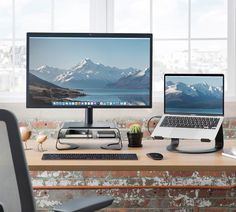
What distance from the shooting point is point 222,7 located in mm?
3344

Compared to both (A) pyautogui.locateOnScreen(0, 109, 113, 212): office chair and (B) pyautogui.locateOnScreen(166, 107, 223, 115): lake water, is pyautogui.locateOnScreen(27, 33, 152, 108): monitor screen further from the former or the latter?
(A) pyautogui.locateOnScreen(0, 109, 113, 212): office chair

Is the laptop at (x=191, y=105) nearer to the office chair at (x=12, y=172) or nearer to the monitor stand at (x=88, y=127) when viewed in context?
the monitor stand at (x=88, y=127)

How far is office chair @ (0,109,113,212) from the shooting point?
1.60 meters

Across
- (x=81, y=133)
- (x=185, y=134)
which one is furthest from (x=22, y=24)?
(x=185, y=134)

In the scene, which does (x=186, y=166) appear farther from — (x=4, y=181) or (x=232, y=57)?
(x=232, y=57)

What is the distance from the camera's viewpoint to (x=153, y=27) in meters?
3.37

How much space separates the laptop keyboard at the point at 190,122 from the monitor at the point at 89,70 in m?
0.15

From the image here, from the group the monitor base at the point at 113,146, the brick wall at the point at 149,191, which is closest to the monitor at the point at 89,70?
the monitor base at the point at 113,146

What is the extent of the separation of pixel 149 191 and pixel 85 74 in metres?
1.01

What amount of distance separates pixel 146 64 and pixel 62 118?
780 millimetres

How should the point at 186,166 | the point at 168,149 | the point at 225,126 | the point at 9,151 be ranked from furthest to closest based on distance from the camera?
the point at 225,126 < the point at 168,149 < the point at 186,166 < the point at 9,151

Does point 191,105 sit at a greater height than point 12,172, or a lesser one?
greater

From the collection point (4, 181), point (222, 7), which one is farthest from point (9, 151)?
point (222, 7)

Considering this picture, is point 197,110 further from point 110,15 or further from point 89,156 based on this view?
point 110,15
